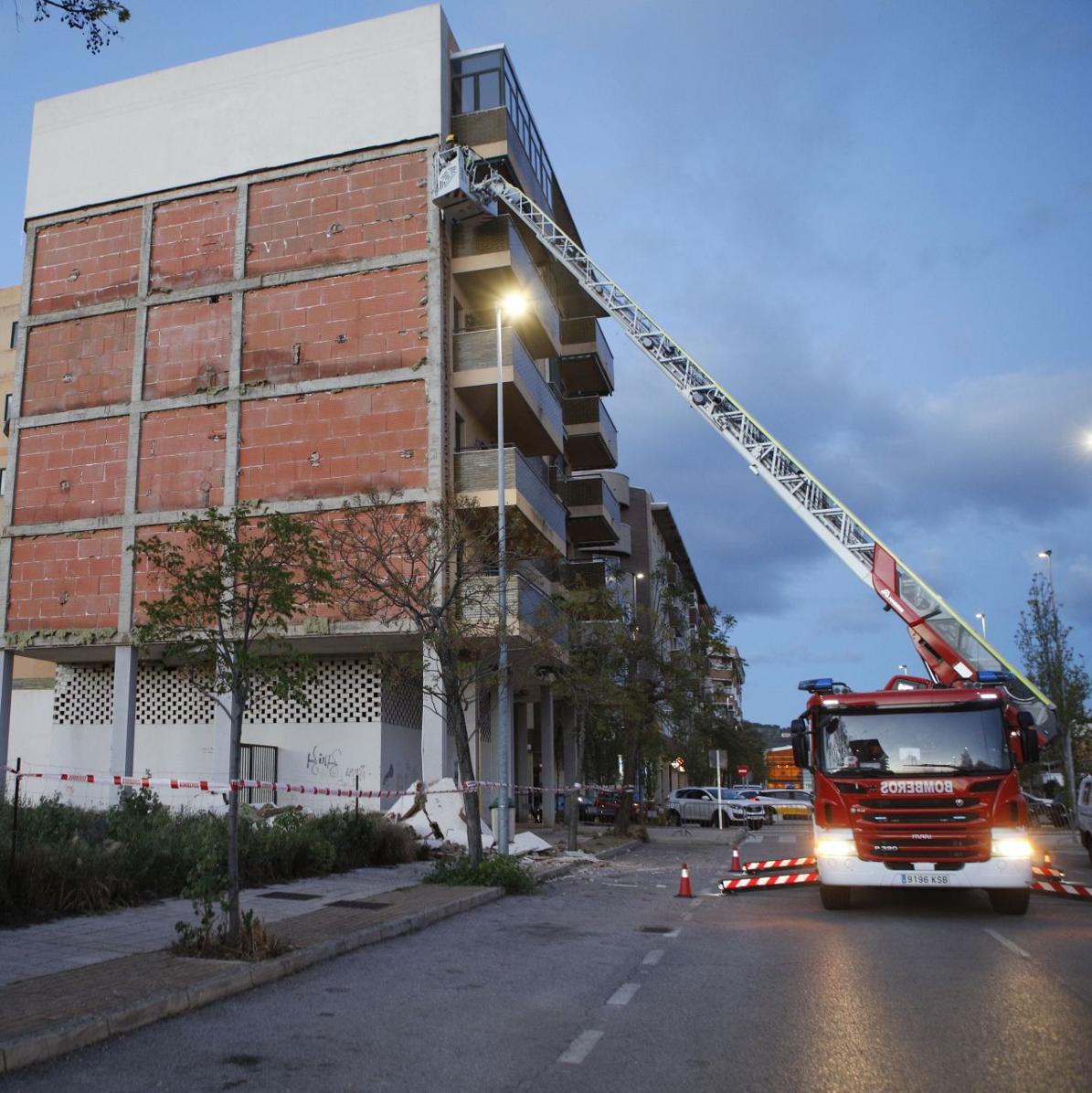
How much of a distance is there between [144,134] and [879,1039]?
1194 inches

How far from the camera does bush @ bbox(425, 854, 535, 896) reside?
16.0m

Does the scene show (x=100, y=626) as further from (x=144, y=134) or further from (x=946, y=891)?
(x=946, y=891)

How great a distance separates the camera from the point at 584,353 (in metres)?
38.1

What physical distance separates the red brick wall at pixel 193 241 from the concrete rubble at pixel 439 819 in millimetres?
14516

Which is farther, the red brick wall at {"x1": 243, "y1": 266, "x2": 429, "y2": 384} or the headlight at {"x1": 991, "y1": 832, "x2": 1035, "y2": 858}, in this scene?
the red brick wall at {"x1": 243, "y1": 266, "x2": 429, "y2": 384}

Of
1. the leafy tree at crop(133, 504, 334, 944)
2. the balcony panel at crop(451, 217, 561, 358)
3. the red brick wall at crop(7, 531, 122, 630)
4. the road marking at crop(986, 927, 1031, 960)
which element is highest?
the balcony panel at crop(451, 217, 561, 358)

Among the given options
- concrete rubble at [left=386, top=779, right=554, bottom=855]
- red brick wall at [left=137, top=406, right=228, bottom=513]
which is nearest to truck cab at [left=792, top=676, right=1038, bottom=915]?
concrete rubble at [left=386, top=779, right=554, bottom=855]

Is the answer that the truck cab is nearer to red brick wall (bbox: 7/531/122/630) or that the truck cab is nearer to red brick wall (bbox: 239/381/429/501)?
red brick wall (bbox: 239/381/429/501)

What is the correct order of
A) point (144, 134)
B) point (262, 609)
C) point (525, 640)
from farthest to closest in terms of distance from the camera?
point (144, 134)
point (525, 640)
point (262, 609)

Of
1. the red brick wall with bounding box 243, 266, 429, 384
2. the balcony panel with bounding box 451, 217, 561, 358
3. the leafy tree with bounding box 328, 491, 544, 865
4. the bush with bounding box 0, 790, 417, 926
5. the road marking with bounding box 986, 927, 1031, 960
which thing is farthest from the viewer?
the balcony panel with bounding box 451, 217, 561, 358

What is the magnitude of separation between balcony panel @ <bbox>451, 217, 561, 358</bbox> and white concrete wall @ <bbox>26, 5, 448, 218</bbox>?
2738 mm

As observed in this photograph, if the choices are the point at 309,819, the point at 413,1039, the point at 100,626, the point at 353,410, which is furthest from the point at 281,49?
the point at 413,1039

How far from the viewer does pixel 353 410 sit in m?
26.7

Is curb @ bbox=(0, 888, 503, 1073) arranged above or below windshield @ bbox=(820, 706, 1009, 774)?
below
